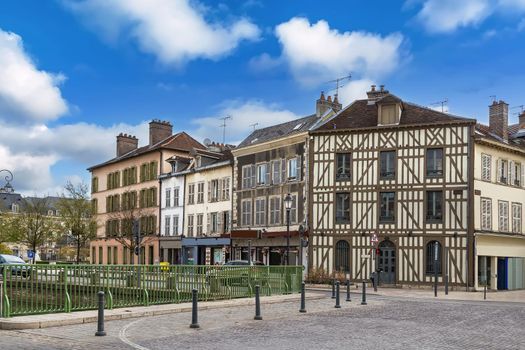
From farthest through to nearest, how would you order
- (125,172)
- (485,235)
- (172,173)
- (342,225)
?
(125,172), (172,173), (342,225), (485,235)

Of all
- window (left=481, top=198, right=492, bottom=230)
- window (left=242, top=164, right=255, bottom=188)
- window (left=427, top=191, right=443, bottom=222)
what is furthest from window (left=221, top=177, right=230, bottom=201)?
window (left=481, top=198, right=492, bottom=230)

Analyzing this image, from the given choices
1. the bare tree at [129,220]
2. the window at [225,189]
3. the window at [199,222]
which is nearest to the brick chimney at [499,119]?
the window at [225,189]

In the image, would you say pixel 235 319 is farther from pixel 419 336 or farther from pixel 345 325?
pixel 419 336

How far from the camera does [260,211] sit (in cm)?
3859

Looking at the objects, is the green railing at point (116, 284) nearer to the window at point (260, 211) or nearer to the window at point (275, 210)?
the window at point (275, 210)

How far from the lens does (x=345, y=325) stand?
13.6 meters

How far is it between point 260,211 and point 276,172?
2692 mm

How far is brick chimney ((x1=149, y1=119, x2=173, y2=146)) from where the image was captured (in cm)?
5056

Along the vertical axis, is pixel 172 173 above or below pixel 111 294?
above

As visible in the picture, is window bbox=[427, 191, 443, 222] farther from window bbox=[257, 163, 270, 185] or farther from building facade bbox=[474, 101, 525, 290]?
window bbox=[257, 163, 270, 185]

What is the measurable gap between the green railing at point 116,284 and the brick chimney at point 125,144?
36139mm

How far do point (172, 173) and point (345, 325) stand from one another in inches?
1329

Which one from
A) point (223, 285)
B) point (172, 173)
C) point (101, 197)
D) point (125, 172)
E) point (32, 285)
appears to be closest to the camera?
point (32, 285)

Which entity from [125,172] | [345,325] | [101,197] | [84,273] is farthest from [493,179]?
[101,197]
